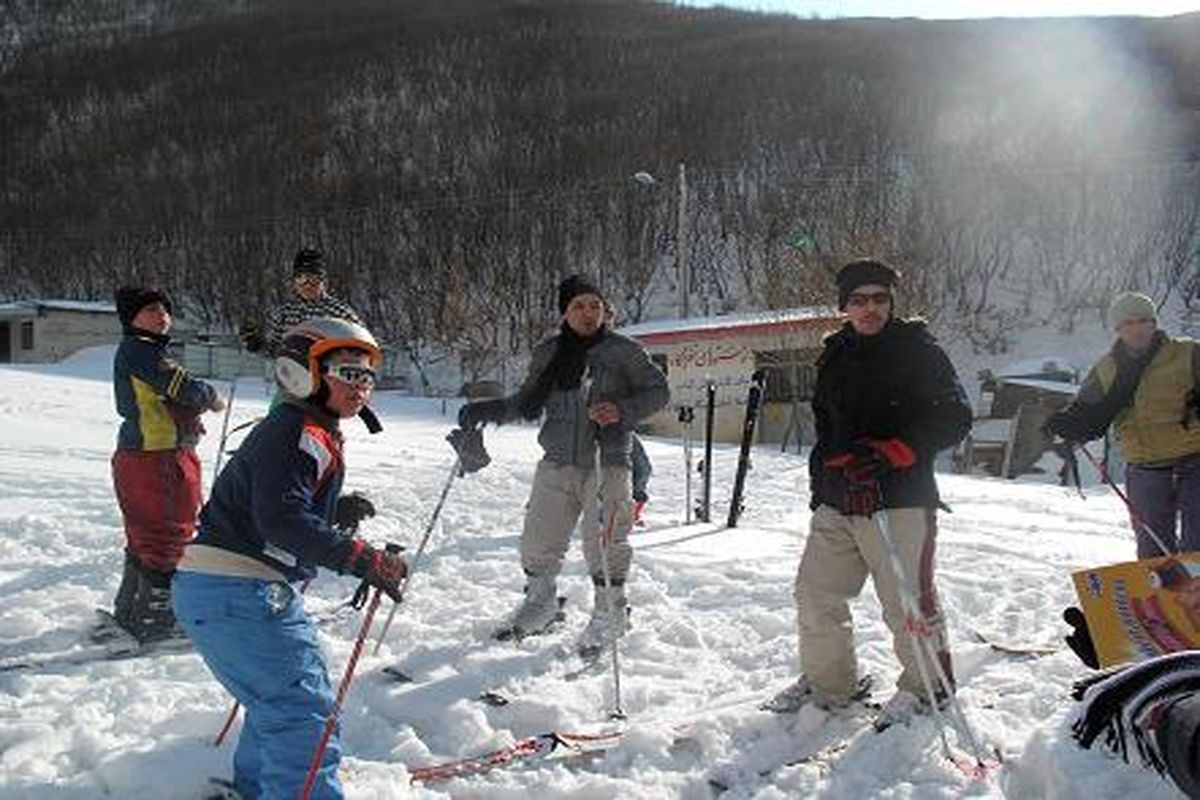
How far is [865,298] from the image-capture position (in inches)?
163

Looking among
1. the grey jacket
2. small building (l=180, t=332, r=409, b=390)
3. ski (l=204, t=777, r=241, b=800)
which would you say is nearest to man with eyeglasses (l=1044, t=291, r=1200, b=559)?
the grey jacket

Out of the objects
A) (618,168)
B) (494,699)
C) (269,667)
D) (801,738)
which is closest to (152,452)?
(494,699)

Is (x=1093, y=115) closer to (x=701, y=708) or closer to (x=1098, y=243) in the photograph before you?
(x=1098, y=243)

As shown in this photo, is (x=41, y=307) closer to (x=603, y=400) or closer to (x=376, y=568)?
(x=603, y=400)

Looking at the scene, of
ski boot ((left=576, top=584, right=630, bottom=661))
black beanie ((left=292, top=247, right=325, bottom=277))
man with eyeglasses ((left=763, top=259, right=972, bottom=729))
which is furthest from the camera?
black beanie ((left=292, top=247, right=325, bottom=277))

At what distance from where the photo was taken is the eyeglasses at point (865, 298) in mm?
4145

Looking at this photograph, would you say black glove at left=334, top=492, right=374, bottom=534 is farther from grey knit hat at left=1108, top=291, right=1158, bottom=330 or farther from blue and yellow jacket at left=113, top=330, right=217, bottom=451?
grey knit hat at left=1108, top=291, right=1158, bottom=330

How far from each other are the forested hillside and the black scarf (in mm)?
24675

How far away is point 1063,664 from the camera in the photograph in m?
4.80

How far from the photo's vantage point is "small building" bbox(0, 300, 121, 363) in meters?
40.4

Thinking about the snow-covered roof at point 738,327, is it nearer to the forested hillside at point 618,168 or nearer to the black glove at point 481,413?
the forested hillside at point 618,168

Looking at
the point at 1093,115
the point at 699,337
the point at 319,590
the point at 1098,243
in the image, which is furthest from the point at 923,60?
the point at 319,590

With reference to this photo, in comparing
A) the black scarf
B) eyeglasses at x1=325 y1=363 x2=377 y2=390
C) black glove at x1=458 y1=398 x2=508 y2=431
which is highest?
eyeglasses at x1=325 y1=363 x2=377 y2=390

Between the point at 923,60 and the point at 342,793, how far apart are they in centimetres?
6594
